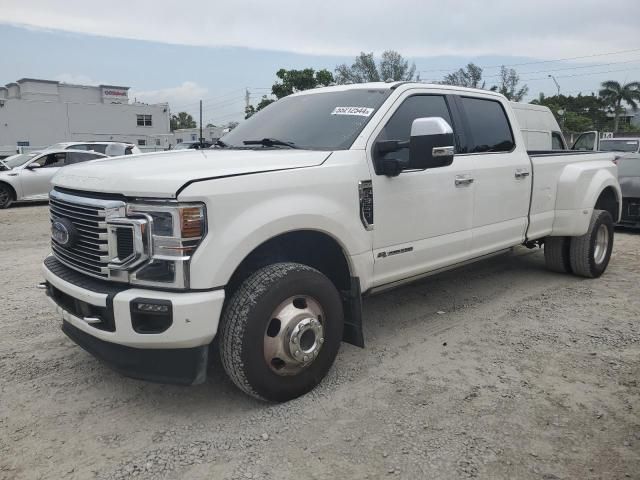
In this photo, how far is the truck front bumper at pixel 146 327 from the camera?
8.95 feet

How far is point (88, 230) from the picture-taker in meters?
3.02

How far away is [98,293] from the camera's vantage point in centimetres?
286

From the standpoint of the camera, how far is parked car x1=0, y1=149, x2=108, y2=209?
43.6 feet

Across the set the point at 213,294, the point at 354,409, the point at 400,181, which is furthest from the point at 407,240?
the point at 213,294

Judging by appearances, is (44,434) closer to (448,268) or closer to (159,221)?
(159,221)

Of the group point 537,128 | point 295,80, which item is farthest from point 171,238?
point 295,80

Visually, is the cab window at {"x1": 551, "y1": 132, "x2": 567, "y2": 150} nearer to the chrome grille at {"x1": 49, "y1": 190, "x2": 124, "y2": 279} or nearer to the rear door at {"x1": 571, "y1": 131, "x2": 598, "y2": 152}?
the rear door at {"x1": 571, "y1": 131, "x2": 598, "y2": 152}

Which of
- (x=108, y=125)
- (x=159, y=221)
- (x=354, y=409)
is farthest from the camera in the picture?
(x=108, y=125)

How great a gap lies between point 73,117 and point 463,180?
50.4 meters

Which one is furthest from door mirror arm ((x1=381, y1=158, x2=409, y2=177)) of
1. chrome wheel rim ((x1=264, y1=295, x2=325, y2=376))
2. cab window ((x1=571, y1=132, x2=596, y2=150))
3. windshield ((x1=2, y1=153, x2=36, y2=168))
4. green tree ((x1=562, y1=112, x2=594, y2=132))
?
green tree ((x1=562, y1=112, x2=594, y2=132))

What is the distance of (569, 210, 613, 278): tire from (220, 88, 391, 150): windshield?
10.5ft

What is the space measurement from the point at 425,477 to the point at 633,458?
107 cm

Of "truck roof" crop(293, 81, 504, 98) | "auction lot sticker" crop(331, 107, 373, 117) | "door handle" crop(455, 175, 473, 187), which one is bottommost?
"door handle" crop(455, 175, 473, 187)

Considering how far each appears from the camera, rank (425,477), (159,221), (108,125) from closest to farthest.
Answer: (425,477) → (159,221) → (108,125)
